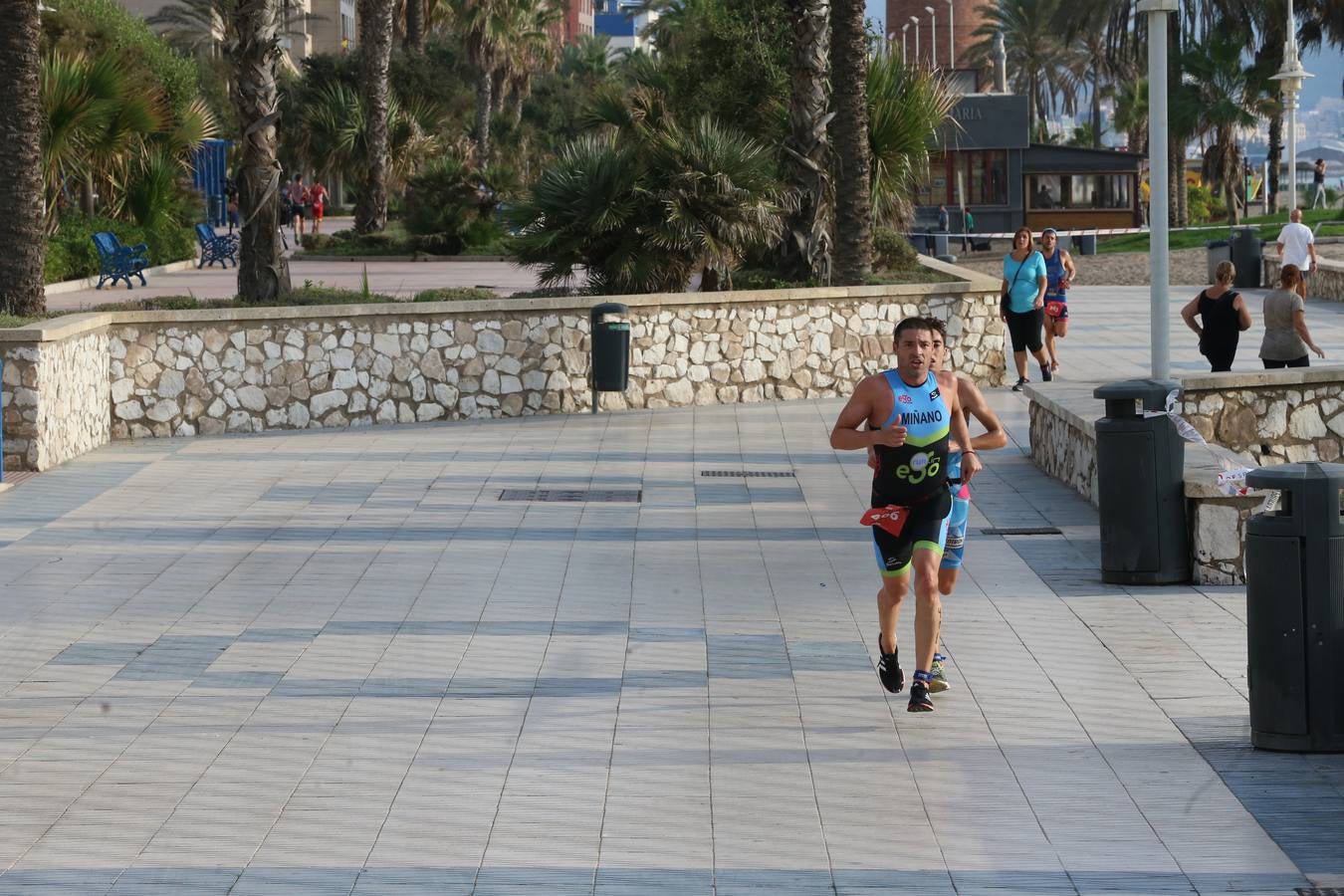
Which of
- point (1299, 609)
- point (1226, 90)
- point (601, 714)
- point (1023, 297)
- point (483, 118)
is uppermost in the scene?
point (1226, 90)

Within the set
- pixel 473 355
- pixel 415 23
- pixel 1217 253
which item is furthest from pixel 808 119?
pixel 415 23

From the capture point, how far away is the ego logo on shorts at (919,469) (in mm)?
7367

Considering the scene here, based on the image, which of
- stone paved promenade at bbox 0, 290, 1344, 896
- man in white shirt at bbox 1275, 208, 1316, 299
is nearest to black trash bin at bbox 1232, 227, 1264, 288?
man in white shirt at bbox 1275, 208, 1316, 299

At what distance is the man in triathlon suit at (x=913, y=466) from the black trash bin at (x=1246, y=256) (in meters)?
28.1

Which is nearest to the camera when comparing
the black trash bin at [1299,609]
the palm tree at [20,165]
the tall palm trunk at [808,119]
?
the black trash bin at [1299,609]

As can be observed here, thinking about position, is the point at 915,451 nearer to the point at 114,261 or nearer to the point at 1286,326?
the point at 1286,326

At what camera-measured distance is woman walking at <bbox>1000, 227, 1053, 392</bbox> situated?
18.5m

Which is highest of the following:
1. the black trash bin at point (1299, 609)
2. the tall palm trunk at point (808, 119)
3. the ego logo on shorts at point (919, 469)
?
the tall palm trunk at point (808, 119)

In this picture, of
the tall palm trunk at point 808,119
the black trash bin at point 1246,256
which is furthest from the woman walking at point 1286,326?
the black trash bin at point 1246,256

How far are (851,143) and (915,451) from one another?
1428cm

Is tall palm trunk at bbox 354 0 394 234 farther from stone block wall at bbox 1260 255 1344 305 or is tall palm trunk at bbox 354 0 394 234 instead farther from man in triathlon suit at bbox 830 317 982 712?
man in triathlon suit at bbox 830 317 982 712

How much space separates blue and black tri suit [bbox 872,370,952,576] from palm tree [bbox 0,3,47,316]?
36.4 ft

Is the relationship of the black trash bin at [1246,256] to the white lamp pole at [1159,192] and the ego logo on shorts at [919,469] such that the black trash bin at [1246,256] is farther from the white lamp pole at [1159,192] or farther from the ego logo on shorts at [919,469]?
the ego logo on shorts at [919,469]

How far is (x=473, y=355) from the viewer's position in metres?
18.2
